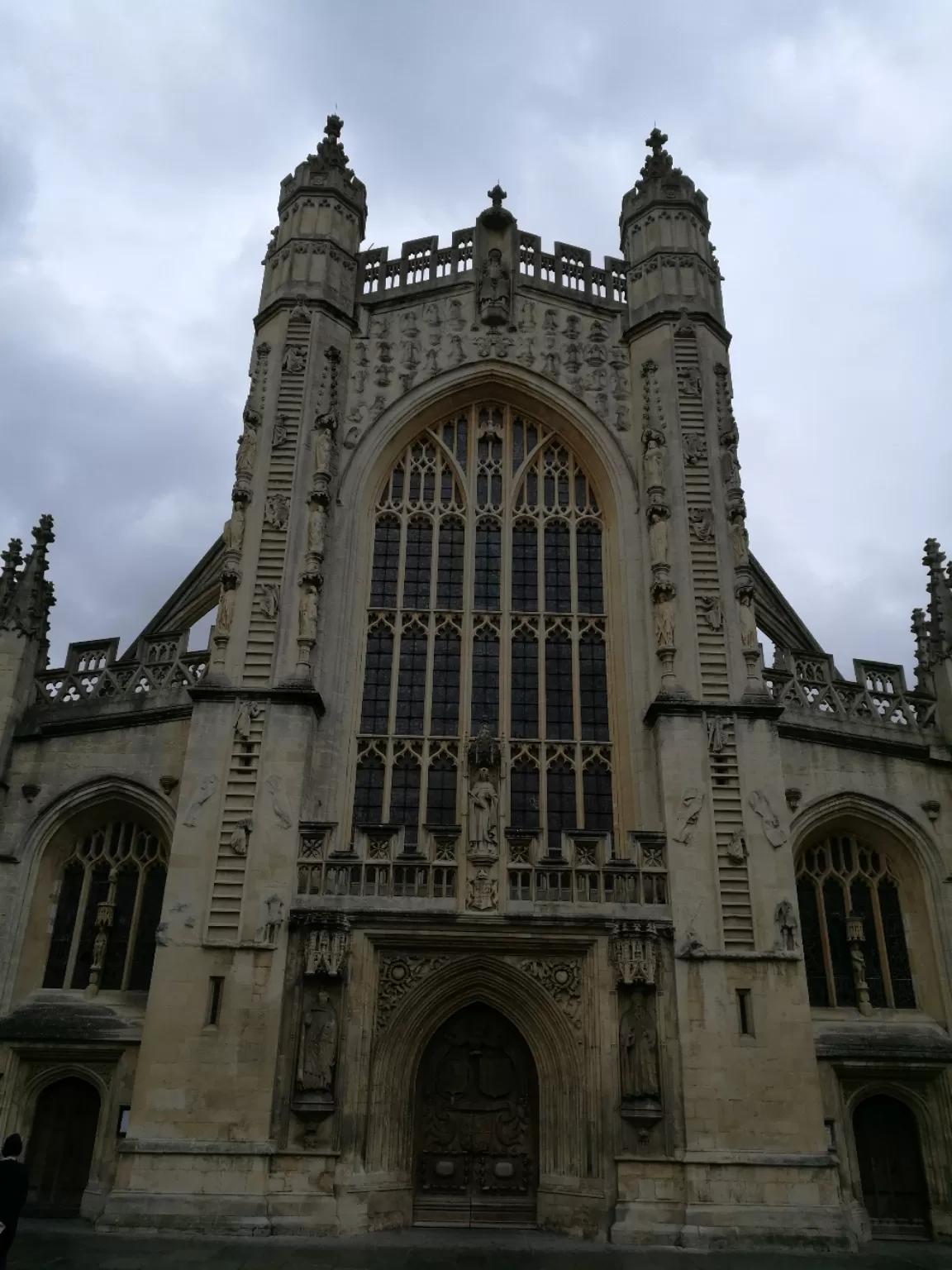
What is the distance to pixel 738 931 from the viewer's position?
47.9ft

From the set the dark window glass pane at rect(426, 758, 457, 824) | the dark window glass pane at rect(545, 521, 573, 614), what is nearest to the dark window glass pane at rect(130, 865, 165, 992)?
the dark window glass pane at rect(426, 758, 457, 824)

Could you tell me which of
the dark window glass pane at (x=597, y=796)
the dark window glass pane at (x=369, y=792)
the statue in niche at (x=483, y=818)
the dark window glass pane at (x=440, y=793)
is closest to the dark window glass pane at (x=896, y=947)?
the dark window glass pane at (x=597, y=796)

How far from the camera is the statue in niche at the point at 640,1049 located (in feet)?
44.5

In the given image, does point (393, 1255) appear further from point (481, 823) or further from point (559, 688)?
point (559, 688)

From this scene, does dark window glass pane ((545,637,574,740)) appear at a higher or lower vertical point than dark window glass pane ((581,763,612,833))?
higher

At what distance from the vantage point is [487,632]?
59.6 feet

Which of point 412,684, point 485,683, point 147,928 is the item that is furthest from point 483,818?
point 147,928

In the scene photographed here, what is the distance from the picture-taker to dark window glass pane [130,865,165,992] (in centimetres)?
1605

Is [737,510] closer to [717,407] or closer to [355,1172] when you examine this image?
[717,407]

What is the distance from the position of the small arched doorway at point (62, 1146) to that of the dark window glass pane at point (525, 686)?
350 inches

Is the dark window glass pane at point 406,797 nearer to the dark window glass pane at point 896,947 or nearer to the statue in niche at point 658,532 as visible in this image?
the statue in niche at point 658,532

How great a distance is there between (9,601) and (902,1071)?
17.1 m

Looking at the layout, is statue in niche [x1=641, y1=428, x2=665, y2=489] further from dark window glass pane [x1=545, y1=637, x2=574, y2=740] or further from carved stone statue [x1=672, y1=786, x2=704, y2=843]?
carved stone statue [x1=672, y1=786, x2=704, y2=843]

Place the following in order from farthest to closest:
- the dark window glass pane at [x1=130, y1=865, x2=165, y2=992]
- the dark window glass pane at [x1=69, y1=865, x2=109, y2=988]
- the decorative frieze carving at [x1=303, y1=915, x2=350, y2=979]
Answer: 1. the dark window glass pane at [x1=69, y1=865, x2=109, y2=988]
2. the dark window glass pane at [x1=130, y1=865, x2=165, y2=992]
3. the decorative frieze carving at [x1=303, y1=915, x2=350, y2=979]
